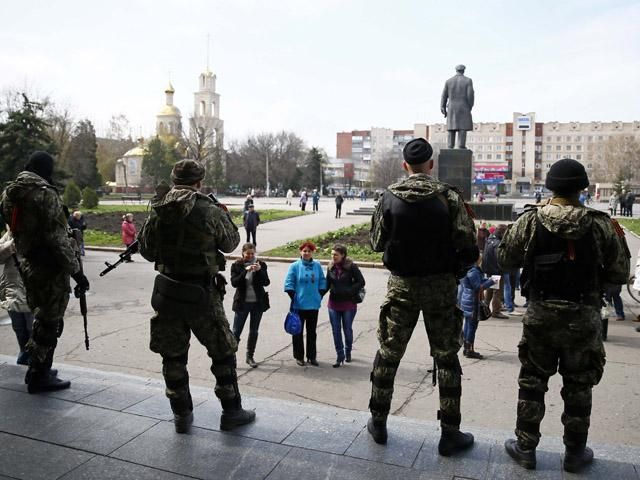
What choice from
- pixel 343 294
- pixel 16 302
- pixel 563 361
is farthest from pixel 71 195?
pixel 563 361

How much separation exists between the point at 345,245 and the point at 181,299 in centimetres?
1259

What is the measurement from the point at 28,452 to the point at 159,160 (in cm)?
7672

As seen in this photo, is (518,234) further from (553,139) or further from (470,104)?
(553,139)

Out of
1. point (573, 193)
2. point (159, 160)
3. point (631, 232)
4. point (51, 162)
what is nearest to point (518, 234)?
point (573, 193)

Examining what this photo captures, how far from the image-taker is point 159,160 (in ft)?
253

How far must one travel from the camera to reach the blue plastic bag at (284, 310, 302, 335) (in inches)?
263

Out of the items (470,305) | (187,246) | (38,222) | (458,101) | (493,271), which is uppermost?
(458,101)

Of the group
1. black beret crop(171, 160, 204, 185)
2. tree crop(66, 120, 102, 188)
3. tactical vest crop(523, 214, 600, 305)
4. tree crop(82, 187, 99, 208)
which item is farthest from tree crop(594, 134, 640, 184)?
black beret crop(171, 160, 204, 185)

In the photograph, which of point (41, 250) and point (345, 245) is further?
point (345, 245)

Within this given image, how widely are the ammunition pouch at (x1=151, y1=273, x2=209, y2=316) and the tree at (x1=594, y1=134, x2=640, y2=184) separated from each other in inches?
3764

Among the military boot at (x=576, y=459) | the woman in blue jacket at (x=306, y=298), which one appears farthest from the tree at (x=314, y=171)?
the military boot at (x=576, y=459)

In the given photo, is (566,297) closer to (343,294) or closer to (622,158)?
(343,294)

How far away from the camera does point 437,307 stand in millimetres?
3738

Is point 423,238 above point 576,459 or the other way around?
above
